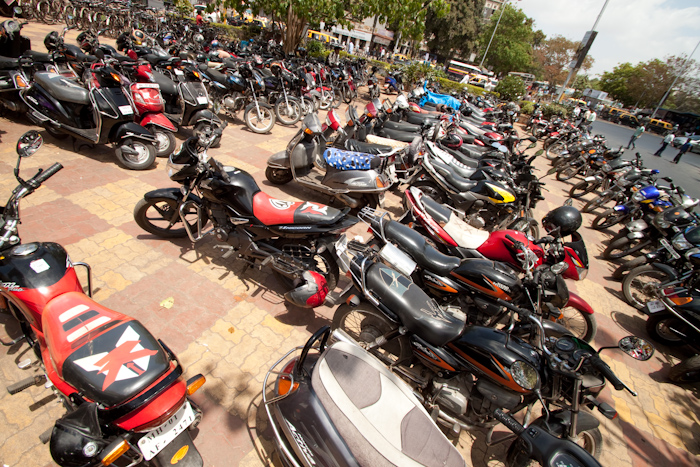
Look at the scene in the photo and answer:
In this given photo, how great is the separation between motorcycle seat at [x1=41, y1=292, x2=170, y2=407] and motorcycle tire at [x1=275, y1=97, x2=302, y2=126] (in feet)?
25.2

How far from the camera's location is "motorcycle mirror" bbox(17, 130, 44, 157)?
2164 millimetres

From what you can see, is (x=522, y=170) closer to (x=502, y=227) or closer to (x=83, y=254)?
(x=502, y=227)

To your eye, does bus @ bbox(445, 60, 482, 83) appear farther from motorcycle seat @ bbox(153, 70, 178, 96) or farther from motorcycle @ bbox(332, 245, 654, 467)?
motorcycle @ bbox(332, 245, 654, 467)

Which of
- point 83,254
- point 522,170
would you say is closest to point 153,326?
point 83,254

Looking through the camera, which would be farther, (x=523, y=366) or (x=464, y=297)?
(x=464, y=297)

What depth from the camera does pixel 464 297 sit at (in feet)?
10.7

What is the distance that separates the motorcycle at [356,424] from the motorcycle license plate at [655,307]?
11.3 feet

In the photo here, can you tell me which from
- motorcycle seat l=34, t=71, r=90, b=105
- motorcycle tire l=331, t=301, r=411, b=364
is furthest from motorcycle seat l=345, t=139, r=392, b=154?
motorcycle seat l=34, t=71, r=90, b=105

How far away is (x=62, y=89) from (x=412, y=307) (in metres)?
6.25

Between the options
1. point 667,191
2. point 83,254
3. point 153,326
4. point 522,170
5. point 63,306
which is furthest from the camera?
point 667,191

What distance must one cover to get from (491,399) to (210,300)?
280 centimetres

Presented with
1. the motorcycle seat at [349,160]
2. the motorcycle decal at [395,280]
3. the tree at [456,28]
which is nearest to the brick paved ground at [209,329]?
the motorcycle decal at [395,280]

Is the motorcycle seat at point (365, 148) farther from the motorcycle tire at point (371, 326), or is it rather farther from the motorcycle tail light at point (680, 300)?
the motorcycle tail light at point (680, 300)

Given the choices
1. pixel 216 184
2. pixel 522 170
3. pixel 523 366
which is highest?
pixel 522 170
